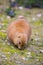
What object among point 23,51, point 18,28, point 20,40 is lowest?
point 23,51

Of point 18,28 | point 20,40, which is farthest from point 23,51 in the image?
point 18,28

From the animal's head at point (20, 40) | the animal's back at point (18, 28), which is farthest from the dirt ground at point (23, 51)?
the animal's back at point (18, 28)

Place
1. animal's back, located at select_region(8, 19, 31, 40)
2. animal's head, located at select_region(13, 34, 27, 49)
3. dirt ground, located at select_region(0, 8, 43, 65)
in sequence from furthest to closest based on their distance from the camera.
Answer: animal's back, located at select_region(8, 19, 31, 40) → animal's head, located at select_region(13, 34, 27, 49) → dirt ground, located at select_region(0, 8, 43, 65)

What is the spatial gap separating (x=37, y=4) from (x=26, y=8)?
1.79 feet

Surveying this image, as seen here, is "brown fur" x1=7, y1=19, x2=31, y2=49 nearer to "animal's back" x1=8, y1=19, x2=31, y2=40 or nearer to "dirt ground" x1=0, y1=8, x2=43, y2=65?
"animal's back" x1=8, y1=19, x2=31, y2=40

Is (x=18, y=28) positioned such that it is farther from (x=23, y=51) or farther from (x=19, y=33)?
(x=23, y=51)

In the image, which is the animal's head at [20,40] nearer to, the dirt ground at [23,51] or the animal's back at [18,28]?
the dirt ground at [23,51]

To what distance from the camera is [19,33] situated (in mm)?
5508

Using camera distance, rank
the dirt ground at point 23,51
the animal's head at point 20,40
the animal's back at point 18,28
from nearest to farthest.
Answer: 1. the dirt ground at point 23,51
2. the animal's head at point 20,40
3. the animal's back at point 18,28

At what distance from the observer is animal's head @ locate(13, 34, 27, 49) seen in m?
5.26

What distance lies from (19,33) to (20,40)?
30cm

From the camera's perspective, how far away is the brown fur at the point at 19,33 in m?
5.29

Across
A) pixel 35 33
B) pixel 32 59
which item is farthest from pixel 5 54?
pixel 35 33

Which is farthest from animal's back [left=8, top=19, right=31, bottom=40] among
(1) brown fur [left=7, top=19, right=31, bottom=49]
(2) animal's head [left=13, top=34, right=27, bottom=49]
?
(2) animal's head [left=13, top=34, right=27, bottom=49]
